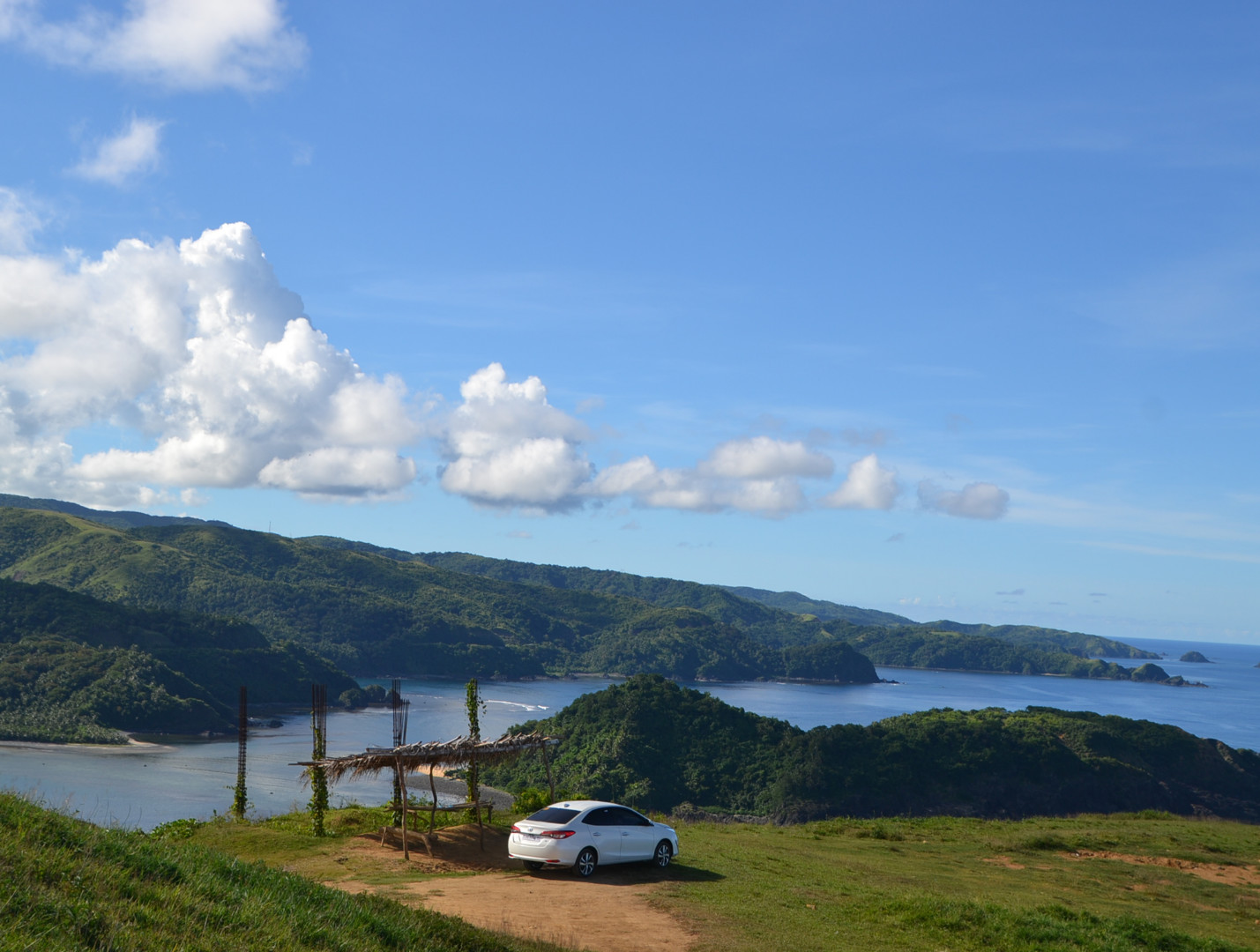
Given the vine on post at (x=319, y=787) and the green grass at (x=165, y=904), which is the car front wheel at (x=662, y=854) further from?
the green grass at (x=165, y=904)

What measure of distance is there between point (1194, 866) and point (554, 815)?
57.4ft

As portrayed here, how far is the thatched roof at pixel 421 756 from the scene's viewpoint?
62.4ft

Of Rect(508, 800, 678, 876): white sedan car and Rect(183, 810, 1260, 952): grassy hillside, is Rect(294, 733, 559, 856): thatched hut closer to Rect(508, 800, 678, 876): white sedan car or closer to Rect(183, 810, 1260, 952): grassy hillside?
Rect(183, 810, 1260, 952): grassy hillside

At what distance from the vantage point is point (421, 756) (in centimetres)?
1920

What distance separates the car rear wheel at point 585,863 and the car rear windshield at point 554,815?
636 millimetres

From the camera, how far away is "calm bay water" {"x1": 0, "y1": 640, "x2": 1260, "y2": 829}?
67.6 metres

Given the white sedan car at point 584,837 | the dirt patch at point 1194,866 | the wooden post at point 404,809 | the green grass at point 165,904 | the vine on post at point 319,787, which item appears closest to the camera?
the green grass at point 165,904

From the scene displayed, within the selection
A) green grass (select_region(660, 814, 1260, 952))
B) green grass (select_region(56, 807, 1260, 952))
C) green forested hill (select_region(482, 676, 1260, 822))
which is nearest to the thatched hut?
green grass (select_region(56, 807, 1260, 952))

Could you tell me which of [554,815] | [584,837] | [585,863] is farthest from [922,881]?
[554,815]

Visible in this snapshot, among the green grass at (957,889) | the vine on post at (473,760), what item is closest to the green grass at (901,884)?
the green grass at (957,889)

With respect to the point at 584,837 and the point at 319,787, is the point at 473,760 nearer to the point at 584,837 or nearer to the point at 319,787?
the point at 319,787

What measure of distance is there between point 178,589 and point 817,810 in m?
150

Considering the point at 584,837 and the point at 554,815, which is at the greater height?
the point at 554,815

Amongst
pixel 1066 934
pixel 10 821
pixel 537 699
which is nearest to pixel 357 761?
pixel 10 821
